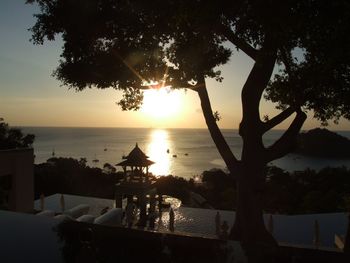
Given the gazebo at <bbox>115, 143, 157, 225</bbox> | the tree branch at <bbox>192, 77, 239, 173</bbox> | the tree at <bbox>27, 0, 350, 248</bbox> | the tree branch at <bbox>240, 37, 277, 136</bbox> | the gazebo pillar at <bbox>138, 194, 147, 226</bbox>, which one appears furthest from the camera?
the gazebo at <bbox>115, 143, 157, 225</bbox>

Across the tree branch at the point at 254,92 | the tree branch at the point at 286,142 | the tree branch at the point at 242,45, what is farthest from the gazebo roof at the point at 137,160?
the tree branch at the point at 242,45

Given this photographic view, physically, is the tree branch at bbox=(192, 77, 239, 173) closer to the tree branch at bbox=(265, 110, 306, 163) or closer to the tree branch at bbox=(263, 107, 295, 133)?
the tree branch at bbox=(265, 110, 306, 163)

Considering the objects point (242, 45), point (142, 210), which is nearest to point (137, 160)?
point (142, 210)

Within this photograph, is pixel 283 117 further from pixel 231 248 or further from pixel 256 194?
pixel 231 248

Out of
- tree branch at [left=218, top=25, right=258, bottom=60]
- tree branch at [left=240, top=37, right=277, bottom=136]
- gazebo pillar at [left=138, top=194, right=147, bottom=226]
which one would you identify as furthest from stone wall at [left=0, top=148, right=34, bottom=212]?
tree branch at [left=218, top=25, right=258, bottom=60]

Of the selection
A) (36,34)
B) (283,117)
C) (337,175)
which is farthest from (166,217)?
(337,175)

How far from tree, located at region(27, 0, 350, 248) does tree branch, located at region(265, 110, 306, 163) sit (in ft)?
0.08

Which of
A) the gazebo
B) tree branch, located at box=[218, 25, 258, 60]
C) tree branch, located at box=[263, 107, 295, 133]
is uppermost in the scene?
tree branch, located at box=[218, 25, 258, 60]

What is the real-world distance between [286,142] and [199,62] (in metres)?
2.93

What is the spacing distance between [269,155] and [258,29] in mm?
3052

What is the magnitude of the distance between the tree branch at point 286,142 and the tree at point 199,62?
0.08 ft

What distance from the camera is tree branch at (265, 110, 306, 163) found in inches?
339

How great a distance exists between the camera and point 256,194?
344 inches

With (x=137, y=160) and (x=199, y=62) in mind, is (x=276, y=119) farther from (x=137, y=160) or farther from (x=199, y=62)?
(x=137, y=160)
